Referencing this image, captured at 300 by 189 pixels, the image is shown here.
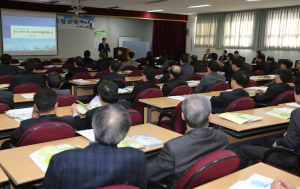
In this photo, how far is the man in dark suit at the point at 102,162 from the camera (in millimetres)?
1310

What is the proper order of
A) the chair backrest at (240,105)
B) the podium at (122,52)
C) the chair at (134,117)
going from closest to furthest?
the chair at (134,117) < the chair backrest at (240,105) < the podium at (122,52)

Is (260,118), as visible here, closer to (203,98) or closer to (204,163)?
(203,98)

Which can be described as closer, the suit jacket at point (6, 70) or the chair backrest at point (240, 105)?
the chair backrest at point (240, 105)

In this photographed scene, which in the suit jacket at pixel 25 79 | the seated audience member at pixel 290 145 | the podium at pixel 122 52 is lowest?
the seated audience member at pixel 290 145

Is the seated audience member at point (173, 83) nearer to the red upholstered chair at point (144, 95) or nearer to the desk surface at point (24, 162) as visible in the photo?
the red upholstered chair at point (144, 95)

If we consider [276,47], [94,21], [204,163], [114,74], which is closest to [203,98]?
[204,163]

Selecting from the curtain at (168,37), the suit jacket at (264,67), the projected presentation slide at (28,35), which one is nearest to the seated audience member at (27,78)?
the suit jacket at (264,67)

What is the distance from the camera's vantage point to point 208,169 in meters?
1.47

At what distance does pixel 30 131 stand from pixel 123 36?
1310 centimetres

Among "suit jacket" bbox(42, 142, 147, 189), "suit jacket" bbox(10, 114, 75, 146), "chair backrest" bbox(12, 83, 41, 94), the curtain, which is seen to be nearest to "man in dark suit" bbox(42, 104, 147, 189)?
"suit jacket" bbox(42, 142, 147, 189)

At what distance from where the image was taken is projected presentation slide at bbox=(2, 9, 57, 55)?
10875 mm

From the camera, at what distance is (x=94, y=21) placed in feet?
43.5

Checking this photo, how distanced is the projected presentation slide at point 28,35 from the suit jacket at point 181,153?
11.1 metres

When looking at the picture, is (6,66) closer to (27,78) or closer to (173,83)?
(27,78)
